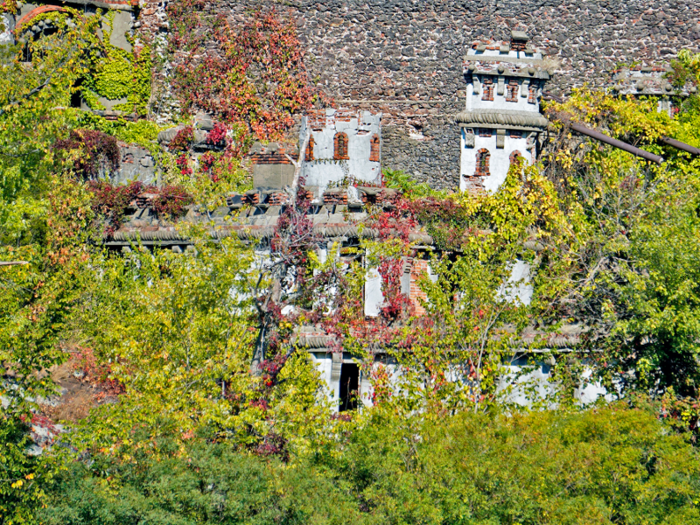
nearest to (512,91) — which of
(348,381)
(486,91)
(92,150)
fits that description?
(486,91)

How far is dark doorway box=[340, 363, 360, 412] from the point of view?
62.7ft

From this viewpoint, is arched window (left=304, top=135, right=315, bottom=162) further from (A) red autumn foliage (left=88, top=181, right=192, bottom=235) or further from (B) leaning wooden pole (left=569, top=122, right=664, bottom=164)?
(B) leaning wooden pole (left=569, top=122, right=664, bottom=164)

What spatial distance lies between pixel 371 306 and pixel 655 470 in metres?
8.05

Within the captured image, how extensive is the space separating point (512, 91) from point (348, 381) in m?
10.8

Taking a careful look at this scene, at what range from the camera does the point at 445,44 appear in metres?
28.5

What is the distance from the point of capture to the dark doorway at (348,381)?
19.1 m

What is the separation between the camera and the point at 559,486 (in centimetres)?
1304

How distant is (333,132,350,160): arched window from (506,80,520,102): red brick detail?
198 inches

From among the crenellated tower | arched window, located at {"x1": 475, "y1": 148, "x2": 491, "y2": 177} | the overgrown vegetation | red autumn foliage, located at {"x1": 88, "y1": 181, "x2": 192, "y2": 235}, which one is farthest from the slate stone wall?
red autumn foliage, located at {"x1": 88, "y1": 181, "x2": 192, "y2": 235}

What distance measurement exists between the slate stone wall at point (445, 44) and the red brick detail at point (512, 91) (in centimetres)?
343

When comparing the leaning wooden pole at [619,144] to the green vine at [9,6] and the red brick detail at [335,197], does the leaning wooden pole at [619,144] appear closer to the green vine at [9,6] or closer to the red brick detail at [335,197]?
the red brick detail at [335,197]

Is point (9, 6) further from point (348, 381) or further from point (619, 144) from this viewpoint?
point (619, 144)

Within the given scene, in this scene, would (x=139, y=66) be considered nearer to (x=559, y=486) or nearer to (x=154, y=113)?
(x=154, y=113)

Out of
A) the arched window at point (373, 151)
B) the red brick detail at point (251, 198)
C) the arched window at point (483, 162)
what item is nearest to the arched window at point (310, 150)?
the arched window at point (373, 151)
